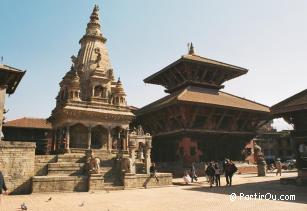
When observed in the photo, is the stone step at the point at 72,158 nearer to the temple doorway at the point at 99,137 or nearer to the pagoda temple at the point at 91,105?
the pagoda temple at the point at 91,105

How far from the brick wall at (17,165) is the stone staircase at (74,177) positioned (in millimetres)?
1054

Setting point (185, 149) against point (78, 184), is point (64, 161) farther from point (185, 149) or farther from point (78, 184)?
point (185, 149)

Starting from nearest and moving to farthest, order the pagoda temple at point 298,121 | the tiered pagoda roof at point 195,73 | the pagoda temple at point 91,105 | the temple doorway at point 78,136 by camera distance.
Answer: the pagoda temple at point 298,121
the pagoda temple at point 91,105
the temple doorway at point 78,136
the tiered pagoda roof at point 195,73

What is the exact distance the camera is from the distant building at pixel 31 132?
34.9m

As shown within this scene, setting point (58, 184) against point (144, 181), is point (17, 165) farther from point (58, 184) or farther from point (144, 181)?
point (144, 181)

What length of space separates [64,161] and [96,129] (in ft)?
20.1

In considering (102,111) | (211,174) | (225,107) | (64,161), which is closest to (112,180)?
(64,161)

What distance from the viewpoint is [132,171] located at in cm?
1864

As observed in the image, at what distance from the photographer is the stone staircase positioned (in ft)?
52.1

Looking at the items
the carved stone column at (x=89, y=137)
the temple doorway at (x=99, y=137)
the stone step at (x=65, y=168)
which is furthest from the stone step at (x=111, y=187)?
the temple doorway at (x=99, y=137)

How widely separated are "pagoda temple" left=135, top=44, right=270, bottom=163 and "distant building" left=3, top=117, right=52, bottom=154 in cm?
1224

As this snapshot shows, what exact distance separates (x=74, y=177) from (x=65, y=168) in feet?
8.32

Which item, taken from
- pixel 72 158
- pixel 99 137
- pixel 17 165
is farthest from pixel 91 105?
pixel 17 165

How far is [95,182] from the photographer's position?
56.1ft
